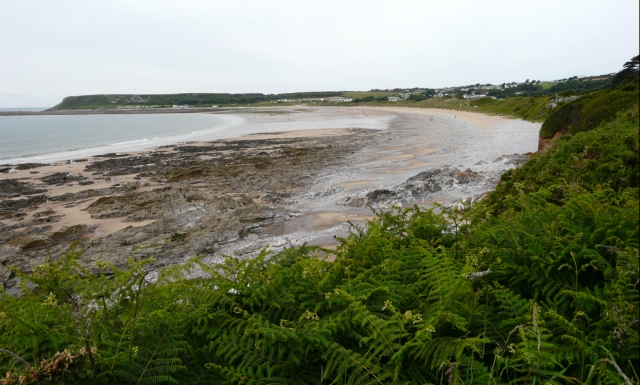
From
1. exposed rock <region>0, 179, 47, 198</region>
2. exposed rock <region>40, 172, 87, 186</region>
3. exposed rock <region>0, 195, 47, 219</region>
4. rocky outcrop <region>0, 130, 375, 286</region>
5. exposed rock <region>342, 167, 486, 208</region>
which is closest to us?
rocky outcrop <region>0, 130, 375, 286</region>

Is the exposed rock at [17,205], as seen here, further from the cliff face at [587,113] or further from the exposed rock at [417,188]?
the cliff face at [587,113]

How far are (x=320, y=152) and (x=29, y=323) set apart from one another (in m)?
27.5

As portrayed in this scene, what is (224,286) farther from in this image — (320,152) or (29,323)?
(320,152)

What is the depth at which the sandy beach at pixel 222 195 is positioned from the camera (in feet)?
39.9

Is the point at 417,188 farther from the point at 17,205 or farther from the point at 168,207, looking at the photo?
the point at 17,205

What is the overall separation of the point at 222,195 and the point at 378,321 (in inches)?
626

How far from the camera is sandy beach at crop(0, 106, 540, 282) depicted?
1217 cm

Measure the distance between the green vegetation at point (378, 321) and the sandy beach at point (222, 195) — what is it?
7.68 meters

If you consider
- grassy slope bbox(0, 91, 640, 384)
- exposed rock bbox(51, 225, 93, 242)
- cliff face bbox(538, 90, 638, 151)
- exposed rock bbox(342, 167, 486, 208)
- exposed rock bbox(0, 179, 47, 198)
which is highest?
cliff face bbox(538, 90, 638, 151)

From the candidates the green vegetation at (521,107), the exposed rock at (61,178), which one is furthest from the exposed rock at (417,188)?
the green vegetation at (521,107)

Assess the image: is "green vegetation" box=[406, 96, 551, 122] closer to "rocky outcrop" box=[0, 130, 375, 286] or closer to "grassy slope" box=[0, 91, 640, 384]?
"rocky outcrop" box=[0, 130, 375, 286]

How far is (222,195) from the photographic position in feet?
57.9

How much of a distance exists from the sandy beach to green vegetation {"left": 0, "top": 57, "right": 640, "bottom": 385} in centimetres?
768

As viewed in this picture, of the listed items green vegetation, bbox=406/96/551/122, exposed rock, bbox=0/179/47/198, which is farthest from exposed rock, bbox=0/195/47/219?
green vegetation, bbox=406/96/551/122
